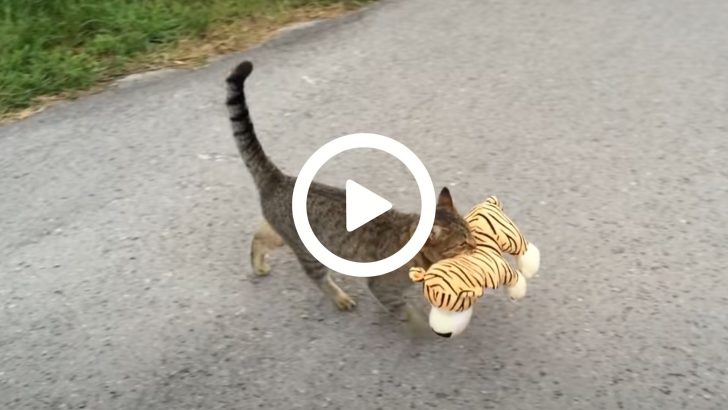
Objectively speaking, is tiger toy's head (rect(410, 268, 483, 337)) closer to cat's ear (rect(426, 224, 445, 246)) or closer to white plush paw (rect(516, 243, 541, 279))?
cat's ear (rect(426, 224, 445, 246))

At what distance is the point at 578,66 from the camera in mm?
4129

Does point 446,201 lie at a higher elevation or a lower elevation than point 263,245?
higher

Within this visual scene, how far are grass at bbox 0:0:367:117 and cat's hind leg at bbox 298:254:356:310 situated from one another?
1918mm

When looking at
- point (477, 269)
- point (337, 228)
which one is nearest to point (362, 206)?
point (337, 228)

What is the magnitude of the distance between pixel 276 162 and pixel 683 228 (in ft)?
5.43

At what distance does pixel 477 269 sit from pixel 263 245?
858 millimetres

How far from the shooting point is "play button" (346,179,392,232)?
254 cm

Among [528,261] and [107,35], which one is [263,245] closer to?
[528,261]

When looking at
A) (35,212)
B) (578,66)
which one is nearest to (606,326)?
(578,66)

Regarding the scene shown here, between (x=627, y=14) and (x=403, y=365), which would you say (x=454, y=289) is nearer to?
(x=403, y=365)

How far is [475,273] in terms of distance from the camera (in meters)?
2.26

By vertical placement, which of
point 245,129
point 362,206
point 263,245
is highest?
point 245,129

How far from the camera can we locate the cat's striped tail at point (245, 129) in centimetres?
254

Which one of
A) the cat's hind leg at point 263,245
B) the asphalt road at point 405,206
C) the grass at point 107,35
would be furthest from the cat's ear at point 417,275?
the grass at point 107,35
